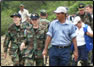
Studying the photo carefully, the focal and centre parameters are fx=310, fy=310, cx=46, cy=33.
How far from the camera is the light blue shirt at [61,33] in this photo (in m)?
5.86

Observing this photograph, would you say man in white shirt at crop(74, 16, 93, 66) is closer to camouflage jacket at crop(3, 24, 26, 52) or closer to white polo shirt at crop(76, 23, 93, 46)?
white polo shirt at crop(76, 23, 93, 46)

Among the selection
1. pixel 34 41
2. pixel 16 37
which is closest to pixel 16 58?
pixel 16 37

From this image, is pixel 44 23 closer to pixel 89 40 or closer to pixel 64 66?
pixel 89 40

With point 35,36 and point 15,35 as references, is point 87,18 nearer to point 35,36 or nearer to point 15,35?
point 35,36

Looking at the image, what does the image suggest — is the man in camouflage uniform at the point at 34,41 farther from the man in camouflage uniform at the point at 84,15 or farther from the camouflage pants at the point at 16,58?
the man in camouflage uniform at the point at 84,15

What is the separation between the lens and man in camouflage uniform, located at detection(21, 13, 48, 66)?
22.0 feet

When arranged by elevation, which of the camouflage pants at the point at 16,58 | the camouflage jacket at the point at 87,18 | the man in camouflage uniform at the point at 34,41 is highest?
the camouflage jacket at the point at 87,18

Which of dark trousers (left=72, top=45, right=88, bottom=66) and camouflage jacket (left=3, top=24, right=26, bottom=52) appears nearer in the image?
camouflage jacket (left=3, top=24, right=26, bottom=52)

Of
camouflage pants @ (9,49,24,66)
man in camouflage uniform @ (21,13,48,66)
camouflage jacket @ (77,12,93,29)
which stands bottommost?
camouflage pants @ (9,49,24,66)

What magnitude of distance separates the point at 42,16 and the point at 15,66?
141 centimetres

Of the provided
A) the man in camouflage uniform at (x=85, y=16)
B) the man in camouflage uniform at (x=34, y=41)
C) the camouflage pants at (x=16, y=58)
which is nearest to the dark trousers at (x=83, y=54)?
the man in camouflage uniform at (x=85, y=16)

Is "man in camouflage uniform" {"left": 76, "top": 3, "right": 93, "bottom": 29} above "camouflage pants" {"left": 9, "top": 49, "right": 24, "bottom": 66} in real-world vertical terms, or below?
above

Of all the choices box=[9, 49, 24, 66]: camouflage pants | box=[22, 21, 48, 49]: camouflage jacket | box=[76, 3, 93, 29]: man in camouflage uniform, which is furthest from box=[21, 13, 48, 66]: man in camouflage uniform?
box=[76, 3, 93, 29]: man in camouflage uniform

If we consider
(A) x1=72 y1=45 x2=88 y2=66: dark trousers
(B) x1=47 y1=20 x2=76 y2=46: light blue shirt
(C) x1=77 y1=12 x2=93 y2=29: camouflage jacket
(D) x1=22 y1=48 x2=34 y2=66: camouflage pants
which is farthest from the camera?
(C) x1=77 y1=12 x2=93 y2=29: camouflage jacket
